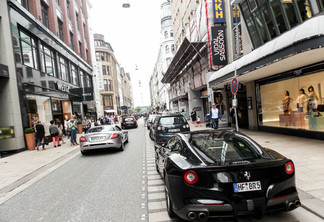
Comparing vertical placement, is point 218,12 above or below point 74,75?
above

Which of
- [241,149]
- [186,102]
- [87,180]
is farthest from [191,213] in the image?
[186,102]

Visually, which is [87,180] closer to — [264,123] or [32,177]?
[32,177]

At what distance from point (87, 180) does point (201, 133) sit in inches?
138

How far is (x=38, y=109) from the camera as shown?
1512 cm

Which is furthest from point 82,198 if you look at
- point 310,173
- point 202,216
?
point 310,173

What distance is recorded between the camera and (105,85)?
5825 centimetres

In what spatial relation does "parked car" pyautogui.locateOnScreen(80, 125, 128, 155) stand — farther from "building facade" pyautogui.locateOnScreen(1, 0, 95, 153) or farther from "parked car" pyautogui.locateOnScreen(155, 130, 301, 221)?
"parked car" pyautogui.locateOnScreen(155, 130, 301, 221)

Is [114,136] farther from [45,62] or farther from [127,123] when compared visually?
[127,123]

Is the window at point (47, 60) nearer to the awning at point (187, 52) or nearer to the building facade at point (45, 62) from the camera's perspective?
the building facade at point (45, 62)

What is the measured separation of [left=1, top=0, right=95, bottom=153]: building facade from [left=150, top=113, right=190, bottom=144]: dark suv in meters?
8.64

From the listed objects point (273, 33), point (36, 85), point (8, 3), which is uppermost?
point (8, 3)

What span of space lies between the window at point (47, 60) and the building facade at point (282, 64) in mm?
13806

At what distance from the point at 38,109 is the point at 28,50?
4249mm

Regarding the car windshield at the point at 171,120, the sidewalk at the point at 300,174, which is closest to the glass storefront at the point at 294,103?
the sidewalk at the point at 300,174
